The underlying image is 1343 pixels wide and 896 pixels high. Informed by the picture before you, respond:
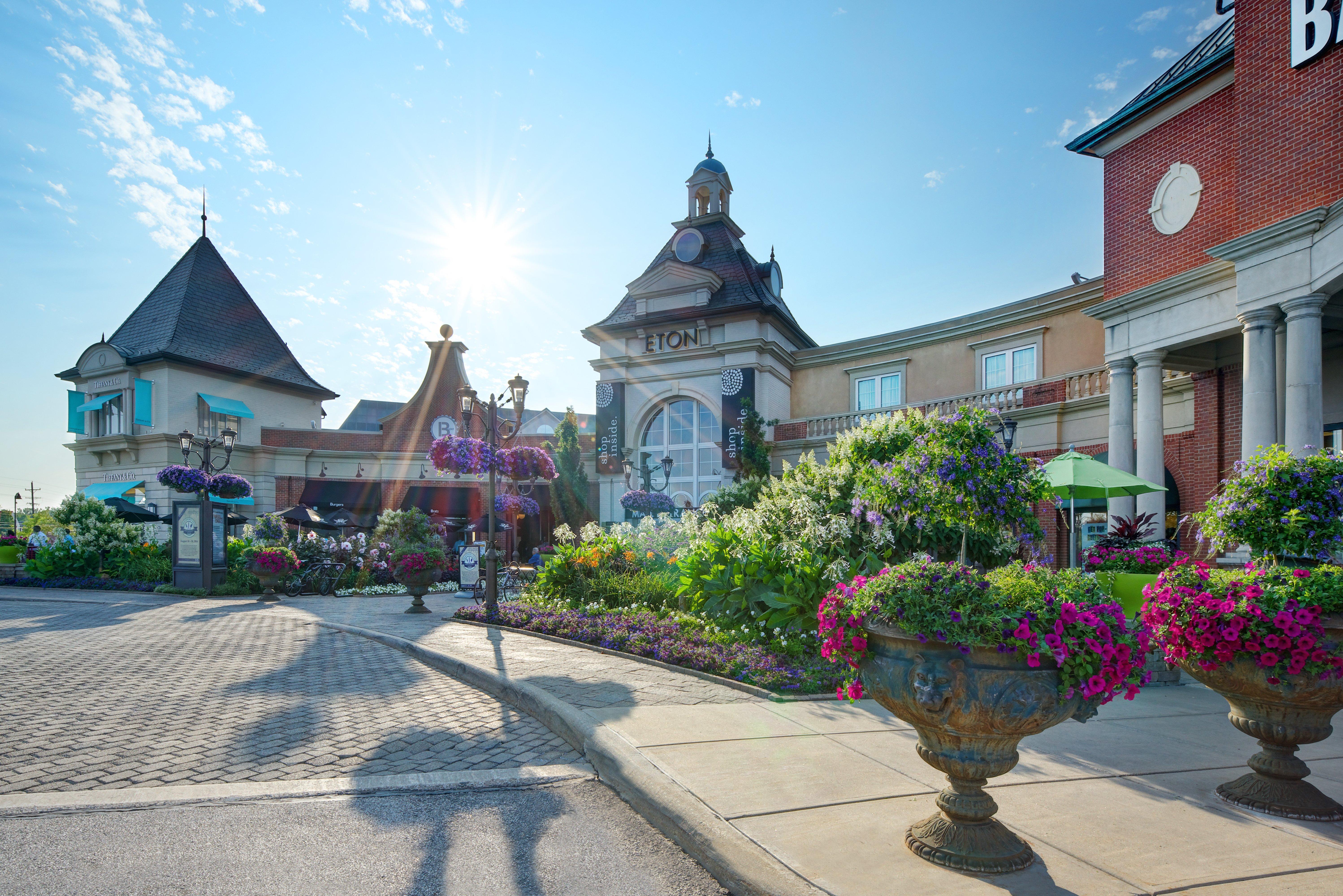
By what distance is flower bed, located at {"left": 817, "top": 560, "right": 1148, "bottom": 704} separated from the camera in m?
3.05

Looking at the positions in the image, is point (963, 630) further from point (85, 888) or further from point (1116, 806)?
point (85, 888)

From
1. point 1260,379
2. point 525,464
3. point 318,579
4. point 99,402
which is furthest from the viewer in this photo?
point 99,402

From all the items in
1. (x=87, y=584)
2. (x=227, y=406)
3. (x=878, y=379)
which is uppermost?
(x=878, y=379)

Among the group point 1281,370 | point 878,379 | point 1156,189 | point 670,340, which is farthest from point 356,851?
point 670,340

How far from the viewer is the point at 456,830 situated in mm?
3889

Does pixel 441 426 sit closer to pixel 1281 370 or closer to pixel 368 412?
pixel 368 412

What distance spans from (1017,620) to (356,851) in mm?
3393

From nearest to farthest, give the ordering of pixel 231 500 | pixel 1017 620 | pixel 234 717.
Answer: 1. pixel 1017 620
2. pixel 234 717
3. pixel 231 500

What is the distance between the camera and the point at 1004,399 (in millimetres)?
20797

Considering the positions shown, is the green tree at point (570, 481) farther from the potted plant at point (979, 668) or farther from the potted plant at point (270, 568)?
the potted plant at point (979, 668)

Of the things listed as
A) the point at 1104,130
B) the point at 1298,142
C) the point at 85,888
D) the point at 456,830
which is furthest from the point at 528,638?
the point at 1104,130

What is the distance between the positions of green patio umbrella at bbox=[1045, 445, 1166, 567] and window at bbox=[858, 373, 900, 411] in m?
13.8

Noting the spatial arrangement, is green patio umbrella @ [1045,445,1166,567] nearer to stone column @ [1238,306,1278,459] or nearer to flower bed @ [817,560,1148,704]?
stone column @ [1238,306,1278,459]

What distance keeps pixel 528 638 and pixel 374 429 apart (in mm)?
40846
